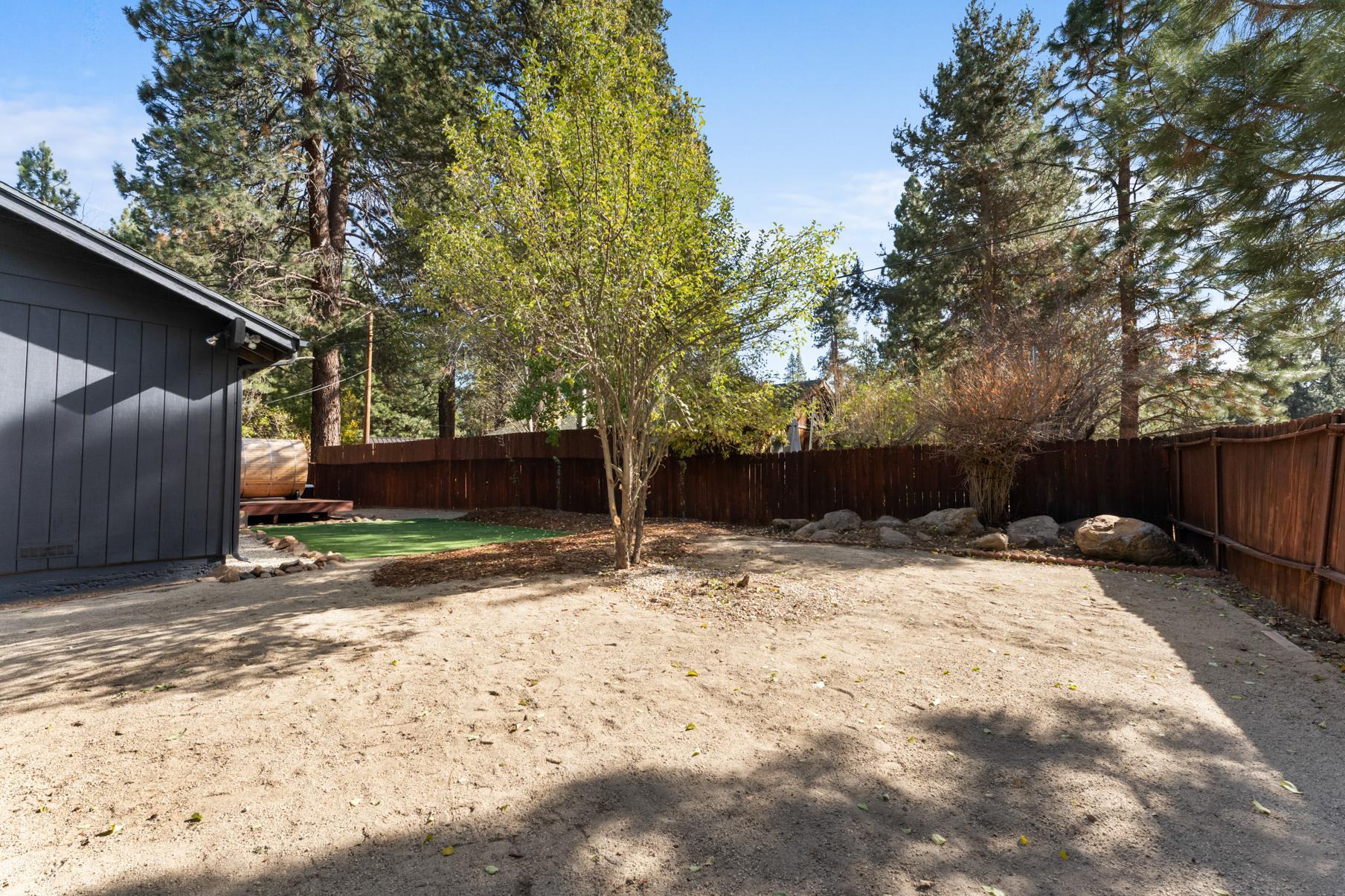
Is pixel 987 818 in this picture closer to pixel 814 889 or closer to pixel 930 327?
pixel 814 889

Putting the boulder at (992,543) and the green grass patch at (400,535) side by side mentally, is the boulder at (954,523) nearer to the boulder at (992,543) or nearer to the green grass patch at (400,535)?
the boulder at (992,543)

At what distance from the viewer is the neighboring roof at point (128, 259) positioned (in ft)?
18.9

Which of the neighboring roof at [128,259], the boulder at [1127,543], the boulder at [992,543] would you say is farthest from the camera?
the boulder at [992,543]

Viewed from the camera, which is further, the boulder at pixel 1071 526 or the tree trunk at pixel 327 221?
the tree trunk at pixel 327 221

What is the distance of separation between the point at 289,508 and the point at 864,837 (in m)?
13.9

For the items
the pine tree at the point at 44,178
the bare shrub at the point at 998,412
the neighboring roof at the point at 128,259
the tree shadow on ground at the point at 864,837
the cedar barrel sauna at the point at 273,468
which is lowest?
the tree shadow on ground at the point at 864,837

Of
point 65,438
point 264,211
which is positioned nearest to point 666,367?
point 65,438

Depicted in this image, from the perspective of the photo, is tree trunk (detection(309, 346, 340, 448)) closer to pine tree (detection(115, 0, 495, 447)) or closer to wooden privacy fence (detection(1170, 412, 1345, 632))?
pine tree (detection(115, 0, 495, 447))

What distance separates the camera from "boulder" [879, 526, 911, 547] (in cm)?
891

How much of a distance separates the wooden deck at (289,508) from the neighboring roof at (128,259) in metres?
6.97

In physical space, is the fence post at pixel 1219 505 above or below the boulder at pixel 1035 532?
above

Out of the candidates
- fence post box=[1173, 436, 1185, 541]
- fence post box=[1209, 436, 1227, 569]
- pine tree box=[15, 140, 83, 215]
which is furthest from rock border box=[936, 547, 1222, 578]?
pine tree box=[15, 140, 83, 215]

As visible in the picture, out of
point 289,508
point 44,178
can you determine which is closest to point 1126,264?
point 289,508

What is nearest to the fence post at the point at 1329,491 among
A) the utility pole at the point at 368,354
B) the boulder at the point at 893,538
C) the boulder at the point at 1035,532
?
the boulder at the point at 1035,532
